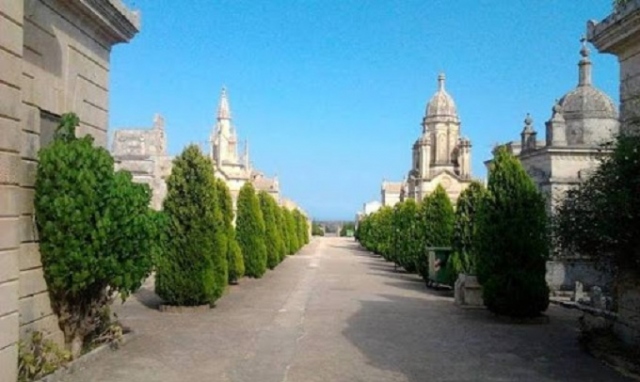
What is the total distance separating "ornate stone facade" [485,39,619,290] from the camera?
Result: 16344 mm

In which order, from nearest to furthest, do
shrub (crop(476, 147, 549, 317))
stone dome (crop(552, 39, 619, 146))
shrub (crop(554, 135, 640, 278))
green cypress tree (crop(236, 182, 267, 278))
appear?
shrub (crop(554, 135, 640, 278)) → shrub (crop(476, 147, 549, 317)) → stone dome (crop(552, 39, 619, 146)) → green cypress tree (crop(236, 182, 267, 278))

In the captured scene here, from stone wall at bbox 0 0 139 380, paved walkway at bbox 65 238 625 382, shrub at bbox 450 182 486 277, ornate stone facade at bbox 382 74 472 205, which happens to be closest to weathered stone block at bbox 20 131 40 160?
stone wall at bbox 0 0 139 380

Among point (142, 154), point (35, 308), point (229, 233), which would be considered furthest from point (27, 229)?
point (142, 154)

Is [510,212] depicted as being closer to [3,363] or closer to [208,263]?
[208,263]

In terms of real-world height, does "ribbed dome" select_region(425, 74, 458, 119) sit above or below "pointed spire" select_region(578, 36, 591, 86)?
above

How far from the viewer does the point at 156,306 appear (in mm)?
13055

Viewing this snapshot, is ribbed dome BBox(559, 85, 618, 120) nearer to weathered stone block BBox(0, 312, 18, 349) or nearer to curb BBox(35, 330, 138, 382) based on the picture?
curb BBox(35, 330, 138, 382)

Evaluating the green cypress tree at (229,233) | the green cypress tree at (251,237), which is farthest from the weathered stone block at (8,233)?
the green cypress tree at (251,237)

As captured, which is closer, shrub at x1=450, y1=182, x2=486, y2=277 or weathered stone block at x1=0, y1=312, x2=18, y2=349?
weathered stone block at x1=0, y1=312, x2=18, y2=349

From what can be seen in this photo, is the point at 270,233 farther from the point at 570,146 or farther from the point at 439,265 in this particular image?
the point at 570,146

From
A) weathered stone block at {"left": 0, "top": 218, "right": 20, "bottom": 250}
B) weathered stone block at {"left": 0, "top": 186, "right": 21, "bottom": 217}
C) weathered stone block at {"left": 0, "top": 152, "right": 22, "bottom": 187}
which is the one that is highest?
weathered stone block at {"left": 0, "top": 152, "right": 22, "bottom": 187}

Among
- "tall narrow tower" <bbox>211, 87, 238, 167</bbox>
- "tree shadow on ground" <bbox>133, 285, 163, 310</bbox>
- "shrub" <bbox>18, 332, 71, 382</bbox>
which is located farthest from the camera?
"tall narrow tower" <bbox>211, 87, 238, 167</bbox>

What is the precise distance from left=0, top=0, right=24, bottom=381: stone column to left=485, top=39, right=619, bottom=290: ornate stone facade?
41.0 feet

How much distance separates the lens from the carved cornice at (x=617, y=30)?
8.18 metres
